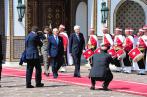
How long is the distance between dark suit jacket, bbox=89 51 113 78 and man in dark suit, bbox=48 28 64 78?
119 inches

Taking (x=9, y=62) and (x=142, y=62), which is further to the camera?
(x=9, y=62)

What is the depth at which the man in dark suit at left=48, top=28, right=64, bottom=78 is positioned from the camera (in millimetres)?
16500

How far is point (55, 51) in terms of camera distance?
1653cm

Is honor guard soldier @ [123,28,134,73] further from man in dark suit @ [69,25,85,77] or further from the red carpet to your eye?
the red carpet

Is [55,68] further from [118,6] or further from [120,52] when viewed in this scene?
[118,6]

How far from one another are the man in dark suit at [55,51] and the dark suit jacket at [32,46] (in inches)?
86.8

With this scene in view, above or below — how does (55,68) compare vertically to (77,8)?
below

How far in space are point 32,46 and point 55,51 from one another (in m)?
2.35

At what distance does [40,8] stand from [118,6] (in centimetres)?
428

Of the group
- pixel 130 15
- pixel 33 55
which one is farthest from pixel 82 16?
pixel 33 55

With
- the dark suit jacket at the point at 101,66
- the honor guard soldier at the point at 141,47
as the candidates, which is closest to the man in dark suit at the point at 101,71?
the dark suit jacket at the point at 101,66

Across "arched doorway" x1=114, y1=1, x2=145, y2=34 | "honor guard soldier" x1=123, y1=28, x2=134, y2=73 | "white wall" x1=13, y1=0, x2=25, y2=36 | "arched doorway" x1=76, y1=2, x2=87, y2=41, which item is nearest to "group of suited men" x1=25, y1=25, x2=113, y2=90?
"honor guard soldier" x1=123, y1=28, x2=134, y2=73

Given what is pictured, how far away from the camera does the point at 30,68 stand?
14234 millimetres

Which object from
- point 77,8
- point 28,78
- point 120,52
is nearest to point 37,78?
point 28,78
